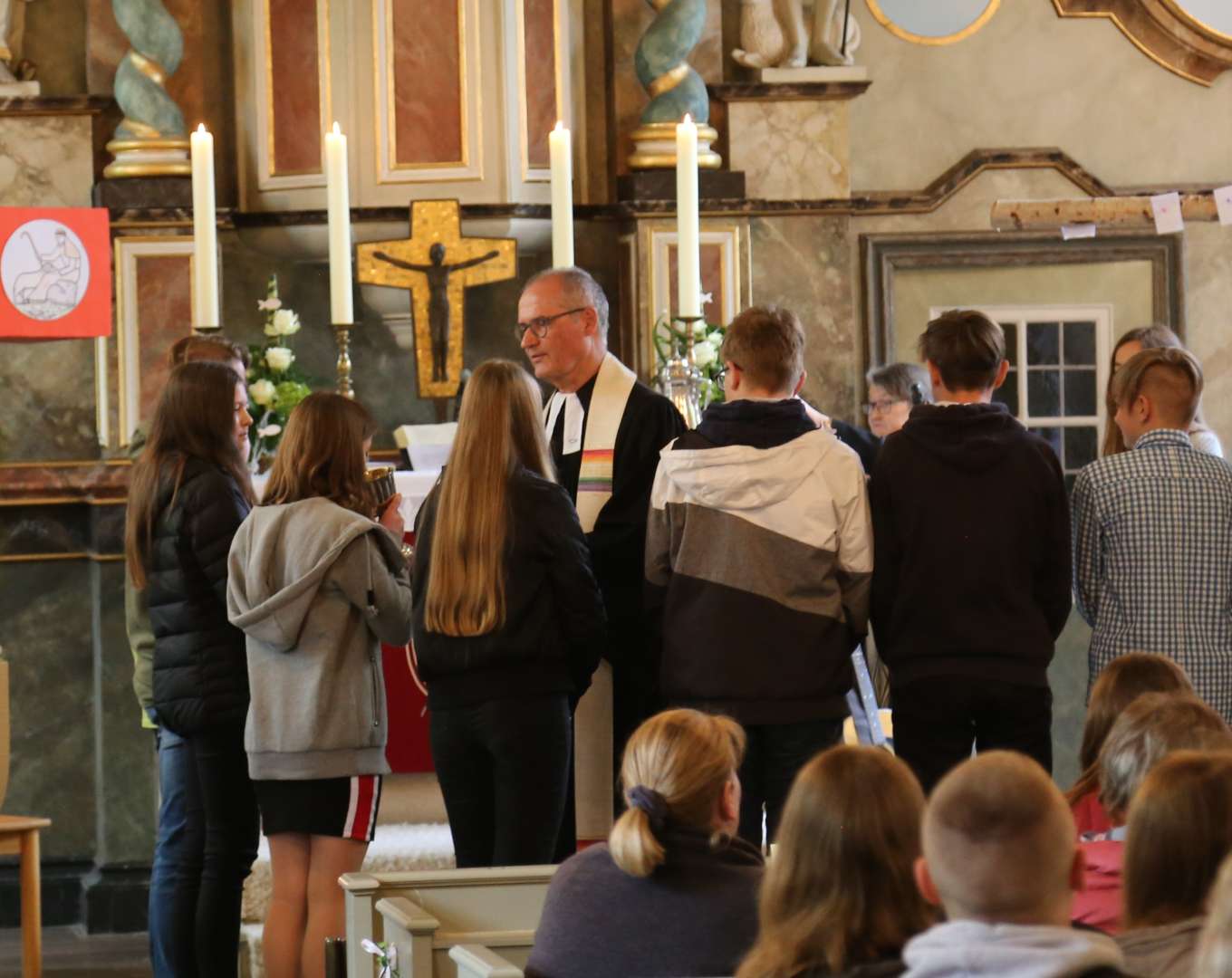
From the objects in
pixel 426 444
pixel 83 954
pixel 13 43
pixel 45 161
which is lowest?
pixel 83 954

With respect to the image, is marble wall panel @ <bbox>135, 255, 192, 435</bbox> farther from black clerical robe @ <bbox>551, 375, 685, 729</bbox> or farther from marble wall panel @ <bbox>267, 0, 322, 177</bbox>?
black clerical robe @ <bbox>551, 375, 685, 729</bbox>

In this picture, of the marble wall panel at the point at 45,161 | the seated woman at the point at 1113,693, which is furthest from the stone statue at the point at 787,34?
the seated woman at the point at 1113,693

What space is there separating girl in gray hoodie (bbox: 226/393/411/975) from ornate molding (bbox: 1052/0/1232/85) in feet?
14.3

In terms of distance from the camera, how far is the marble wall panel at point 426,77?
22.6 feet

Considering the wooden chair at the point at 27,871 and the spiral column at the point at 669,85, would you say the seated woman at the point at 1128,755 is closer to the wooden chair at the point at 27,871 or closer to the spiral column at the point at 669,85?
the wooden chair at the point at 27,871

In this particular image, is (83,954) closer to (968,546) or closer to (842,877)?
(968,546)

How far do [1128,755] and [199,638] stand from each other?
2.35 m

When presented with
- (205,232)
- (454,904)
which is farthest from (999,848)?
(205,232)

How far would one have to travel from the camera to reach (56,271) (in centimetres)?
629

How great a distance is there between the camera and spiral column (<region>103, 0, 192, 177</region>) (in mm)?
6844

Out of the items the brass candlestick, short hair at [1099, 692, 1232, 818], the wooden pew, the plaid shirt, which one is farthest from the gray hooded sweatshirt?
short hair at [1099, 692, 1232, 818]

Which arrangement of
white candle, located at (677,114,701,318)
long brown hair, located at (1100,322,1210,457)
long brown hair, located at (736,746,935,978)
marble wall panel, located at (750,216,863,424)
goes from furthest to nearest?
marble wall panel, located at (750,216,863,424), white candle, located at (677,114,701,318), long brown hair, located at (1100,322,1210,457), long brown hair, located at (736,746,935,978)

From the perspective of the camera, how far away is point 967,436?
12.9 ft

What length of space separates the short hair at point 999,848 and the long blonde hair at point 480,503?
6.83 feet
